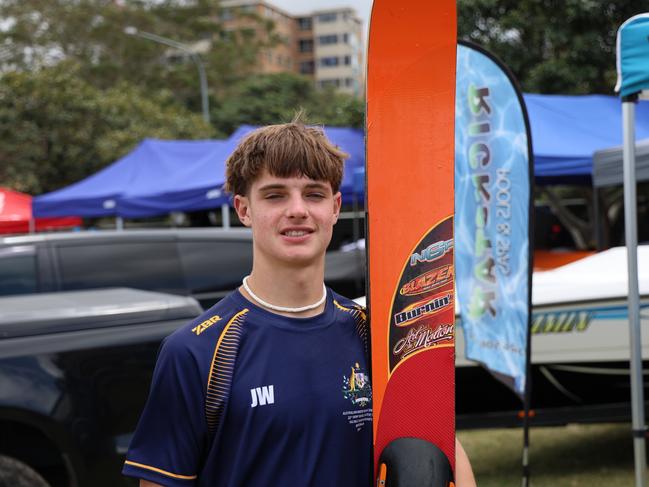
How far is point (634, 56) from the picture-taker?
11.0 feet

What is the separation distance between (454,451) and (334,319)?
1.33ft

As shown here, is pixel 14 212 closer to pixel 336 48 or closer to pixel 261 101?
pixel 261 101

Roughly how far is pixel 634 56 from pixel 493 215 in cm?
102

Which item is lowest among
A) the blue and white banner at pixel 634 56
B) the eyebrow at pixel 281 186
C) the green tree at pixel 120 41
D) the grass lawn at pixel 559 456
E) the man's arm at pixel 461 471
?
the grass lawn at pixel 559 456

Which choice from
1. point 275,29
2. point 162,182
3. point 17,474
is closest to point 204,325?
point 17,474

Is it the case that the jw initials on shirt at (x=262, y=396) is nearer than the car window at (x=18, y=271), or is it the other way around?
the jw initials on shirt at (x=262, y=396)

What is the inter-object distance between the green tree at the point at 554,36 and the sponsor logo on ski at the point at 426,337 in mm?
13390

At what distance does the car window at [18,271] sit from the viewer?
530 centimetres

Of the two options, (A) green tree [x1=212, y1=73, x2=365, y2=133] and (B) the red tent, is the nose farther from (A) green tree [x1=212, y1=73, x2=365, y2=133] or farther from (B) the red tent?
(A) green tree [x1=212, y1=73, x2=365, y2=133]

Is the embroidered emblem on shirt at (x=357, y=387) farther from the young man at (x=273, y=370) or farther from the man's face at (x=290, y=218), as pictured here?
the man's face at (x=290, y=218)

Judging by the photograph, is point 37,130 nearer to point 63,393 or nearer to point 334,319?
point 63,393

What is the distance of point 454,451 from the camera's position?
1.71m

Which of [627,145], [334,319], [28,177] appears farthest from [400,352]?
[28,177]

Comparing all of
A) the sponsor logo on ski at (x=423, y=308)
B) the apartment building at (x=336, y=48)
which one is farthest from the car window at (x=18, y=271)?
the apartment building at (x=336, y=48)
